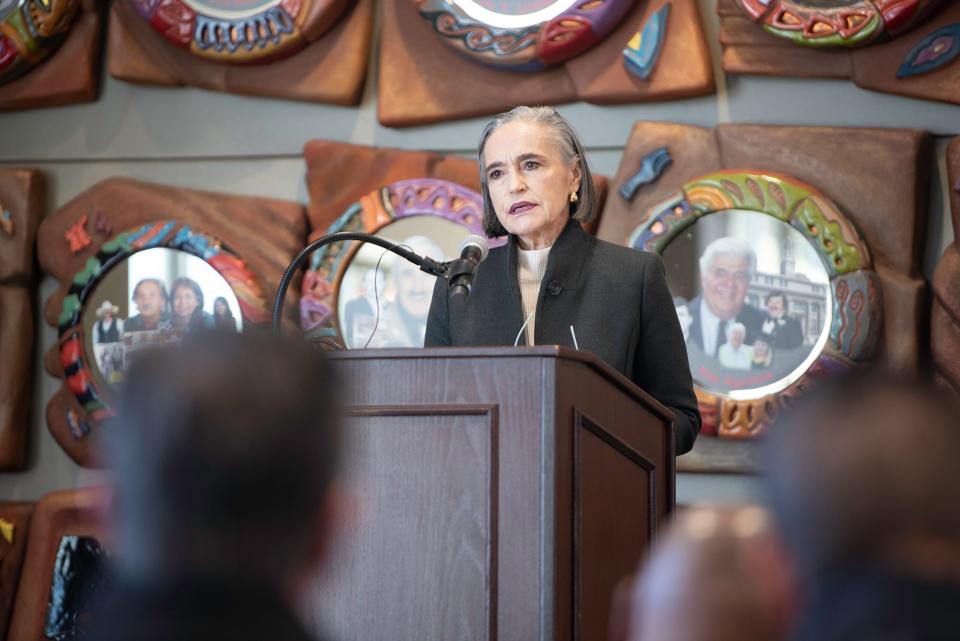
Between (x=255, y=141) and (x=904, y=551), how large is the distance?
3.89m

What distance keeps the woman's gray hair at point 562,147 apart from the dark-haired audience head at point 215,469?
1962 mm

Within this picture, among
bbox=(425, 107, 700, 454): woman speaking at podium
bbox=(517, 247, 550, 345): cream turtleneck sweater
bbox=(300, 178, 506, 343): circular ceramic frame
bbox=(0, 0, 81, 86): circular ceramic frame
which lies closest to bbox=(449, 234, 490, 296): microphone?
bbox=(425, 107, 700, 454): woman speaking at podium

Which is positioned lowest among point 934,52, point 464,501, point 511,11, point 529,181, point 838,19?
point 464,501

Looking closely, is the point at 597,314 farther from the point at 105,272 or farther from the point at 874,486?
the point at 105,272

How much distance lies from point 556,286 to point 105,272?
2.30 metres

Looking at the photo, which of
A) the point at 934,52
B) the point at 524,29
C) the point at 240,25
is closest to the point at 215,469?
the point at 934,52

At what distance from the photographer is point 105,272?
4.54 meters

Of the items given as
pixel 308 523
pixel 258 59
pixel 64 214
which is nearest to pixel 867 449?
pixel 308 523

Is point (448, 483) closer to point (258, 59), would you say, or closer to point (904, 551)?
point (904, 551)

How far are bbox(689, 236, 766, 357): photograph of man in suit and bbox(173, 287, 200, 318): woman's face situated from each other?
1683 millimetres

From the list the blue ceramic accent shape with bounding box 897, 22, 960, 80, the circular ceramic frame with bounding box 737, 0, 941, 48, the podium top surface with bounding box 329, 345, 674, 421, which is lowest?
the podium top surface with bounding box 329, 345, 674, 421

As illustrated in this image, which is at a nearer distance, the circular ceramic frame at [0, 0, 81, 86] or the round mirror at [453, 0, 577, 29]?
the round mirror at [453, 0, 577, 29]

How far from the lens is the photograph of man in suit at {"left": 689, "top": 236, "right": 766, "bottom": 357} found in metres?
3.88

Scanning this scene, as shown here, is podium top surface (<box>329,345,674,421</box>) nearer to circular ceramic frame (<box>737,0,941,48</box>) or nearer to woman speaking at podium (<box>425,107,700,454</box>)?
woman speaking at podium (<box>425,107,700,454</box>)
